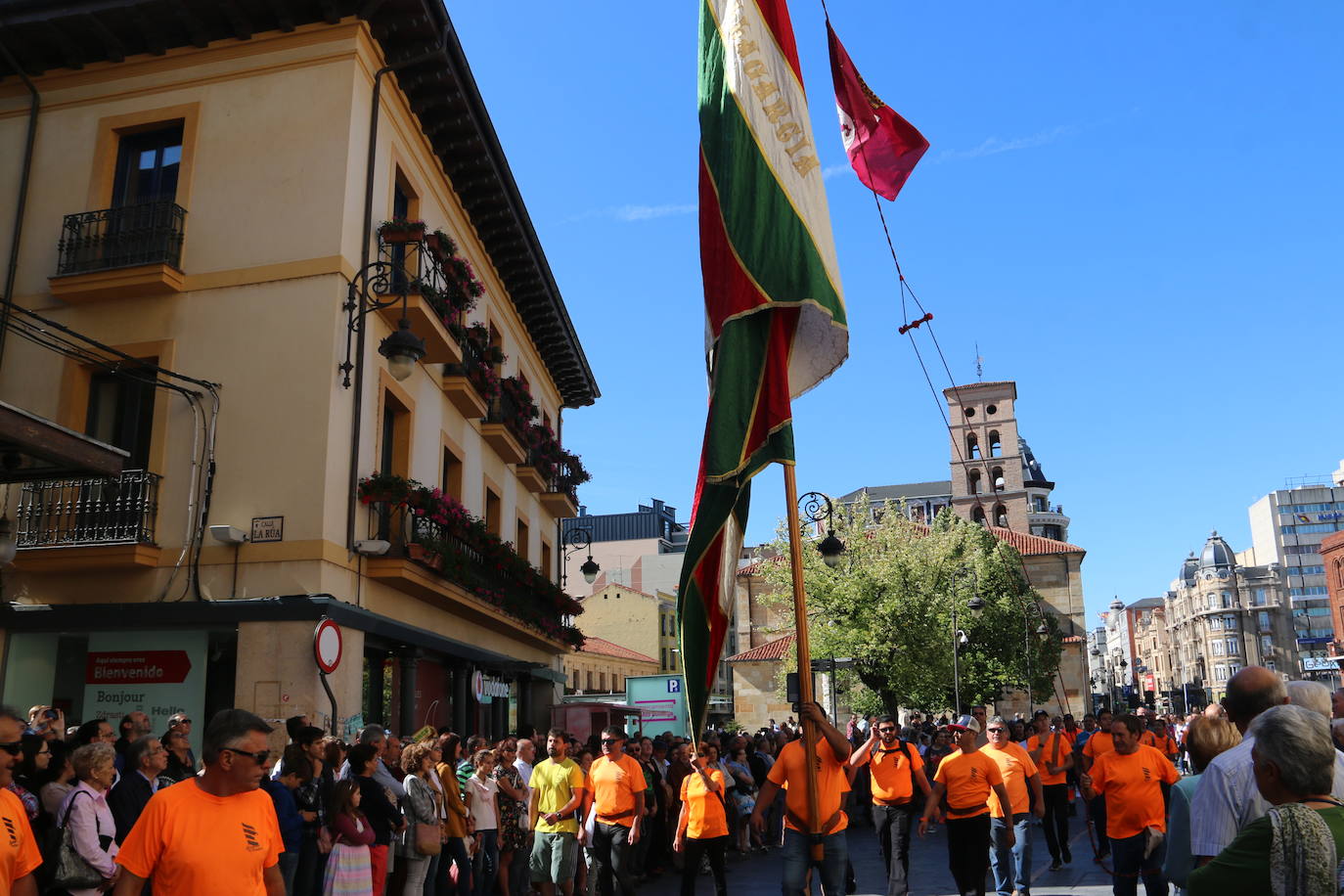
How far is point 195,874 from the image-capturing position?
4.18 metres

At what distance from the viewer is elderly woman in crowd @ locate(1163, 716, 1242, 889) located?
471 centimetres

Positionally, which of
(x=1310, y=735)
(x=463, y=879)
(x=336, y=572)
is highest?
(x=336, y=572)

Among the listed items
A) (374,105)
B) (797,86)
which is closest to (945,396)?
(374,105)

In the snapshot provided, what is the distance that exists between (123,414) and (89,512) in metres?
1.52

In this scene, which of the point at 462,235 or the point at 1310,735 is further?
the point at 462,235

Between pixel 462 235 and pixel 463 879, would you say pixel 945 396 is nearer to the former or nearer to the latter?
pixel 462 235

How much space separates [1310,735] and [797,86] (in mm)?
5208

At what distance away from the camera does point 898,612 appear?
3912 centimetres

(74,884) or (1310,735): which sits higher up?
(1310,735)

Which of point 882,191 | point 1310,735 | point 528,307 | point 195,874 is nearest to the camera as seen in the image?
point 1310,735

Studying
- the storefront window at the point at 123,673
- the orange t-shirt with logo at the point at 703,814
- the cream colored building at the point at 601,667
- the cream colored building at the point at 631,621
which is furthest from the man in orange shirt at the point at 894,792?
the cream colored building at the point at 631,621

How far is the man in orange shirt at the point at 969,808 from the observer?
10.6 metres

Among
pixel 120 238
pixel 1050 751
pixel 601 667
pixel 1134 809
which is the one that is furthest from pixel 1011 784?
pixel 601 667

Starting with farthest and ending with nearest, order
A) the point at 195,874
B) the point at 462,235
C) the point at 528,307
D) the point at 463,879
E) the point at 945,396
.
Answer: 1. the point at 945,396
2. the point at 528,307
3. the point at 462,235
4. the point at 463,879
5. the point at 195,874
